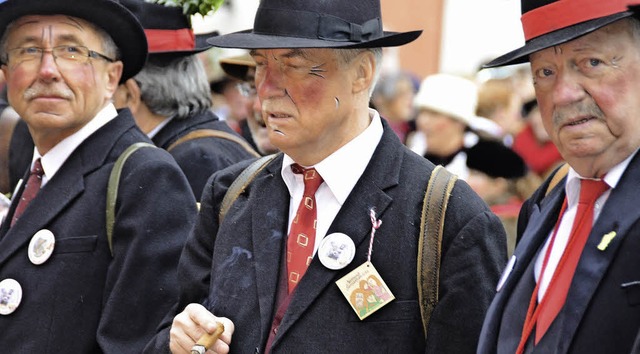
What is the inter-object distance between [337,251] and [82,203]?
1.38 m

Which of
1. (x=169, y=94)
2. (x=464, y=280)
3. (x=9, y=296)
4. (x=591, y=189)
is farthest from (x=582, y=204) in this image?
(x=169, y=94)

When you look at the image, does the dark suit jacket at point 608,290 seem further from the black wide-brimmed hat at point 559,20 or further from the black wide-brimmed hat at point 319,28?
the black wide-brimmed hat at point 319,28

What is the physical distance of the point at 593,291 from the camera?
304 centimetres

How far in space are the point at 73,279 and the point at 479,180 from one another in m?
3.28

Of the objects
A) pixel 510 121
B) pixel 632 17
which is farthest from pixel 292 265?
pixel 510 121

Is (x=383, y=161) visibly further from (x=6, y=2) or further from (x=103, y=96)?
(x=6, y=2)

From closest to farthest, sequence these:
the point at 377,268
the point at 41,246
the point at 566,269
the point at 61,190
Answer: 1. the point at 566,269
2. the point at 377,268
3. the point at 41,246
4. the point at 61,190

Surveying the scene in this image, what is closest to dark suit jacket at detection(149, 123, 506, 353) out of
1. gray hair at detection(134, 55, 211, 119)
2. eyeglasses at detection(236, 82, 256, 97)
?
gray hair at detection(134, 55, 211, 119)

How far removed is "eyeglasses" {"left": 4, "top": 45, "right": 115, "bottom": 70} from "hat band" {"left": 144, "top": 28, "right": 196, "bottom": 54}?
95cm

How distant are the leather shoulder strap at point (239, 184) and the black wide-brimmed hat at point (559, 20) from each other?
3.34ft

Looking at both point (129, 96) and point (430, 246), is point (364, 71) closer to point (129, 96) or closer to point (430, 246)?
point (430, 246)

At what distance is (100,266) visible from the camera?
14.5 ft

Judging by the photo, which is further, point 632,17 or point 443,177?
point 443,177

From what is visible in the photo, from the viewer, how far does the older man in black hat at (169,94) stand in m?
5.69
